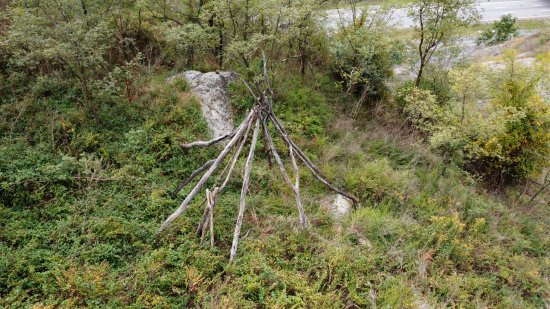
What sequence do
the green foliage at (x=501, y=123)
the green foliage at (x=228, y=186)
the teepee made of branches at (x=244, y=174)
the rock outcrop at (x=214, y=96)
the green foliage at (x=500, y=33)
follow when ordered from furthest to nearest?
the green foliage at (x=500, y=33) < the rock outcrop at (x=214, y=96) < the green foliage at (x=501, y=123) < the teepee made of branches at (x=244, y=174) < the green foliage at (x=228, y=186)

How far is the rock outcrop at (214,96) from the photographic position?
746 centimetres

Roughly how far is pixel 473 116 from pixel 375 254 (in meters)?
3.92

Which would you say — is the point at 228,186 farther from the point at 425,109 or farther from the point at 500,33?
the point at 500,33

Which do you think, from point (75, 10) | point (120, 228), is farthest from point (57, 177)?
point (75, 10)

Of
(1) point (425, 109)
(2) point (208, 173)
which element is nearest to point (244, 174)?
(2) point (208, 173)

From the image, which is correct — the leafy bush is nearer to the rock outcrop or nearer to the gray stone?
the gray stone

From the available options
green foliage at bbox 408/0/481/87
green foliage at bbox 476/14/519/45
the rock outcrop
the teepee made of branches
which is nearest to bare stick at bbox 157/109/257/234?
the teepee made of branches

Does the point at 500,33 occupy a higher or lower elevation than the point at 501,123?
higher

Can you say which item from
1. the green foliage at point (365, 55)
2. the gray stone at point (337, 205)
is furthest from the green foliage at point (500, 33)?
the gray stone at point (337, 205)

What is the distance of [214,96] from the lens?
781cm

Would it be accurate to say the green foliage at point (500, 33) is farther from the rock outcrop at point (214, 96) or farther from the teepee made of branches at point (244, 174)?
the teepee made of branches at point (244, 174)

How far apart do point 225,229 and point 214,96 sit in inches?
137

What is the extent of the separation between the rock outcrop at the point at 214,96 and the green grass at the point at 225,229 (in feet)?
0.91

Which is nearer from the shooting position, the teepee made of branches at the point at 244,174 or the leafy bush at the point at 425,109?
the teepee made of branches at the point at 244,174
